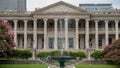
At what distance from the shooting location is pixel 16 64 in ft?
175

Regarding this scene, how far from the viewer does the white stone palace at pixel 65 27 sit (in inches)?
2820

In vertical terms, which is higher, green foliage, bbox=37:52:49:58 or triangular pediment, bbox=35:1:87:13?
triangular pediment, bbox=35:1:87:13

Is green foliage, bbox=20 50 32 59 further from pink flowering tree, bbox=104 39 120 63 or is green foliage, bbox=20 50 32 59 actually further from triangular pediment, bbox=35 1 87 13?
pink flowering tree, bbox=104 39 120 63

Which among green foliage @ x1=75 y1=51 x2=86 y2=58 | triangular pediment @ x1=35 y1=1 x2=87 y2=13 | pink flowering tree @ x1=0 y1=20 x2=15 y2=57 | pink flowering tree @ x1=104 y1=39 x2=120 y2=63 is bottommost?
green foliage @ x1=75 y1=51 x2=86 y2=58

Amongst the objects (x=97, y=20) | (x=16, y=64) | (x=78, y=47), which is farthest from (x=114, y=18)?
(x=16, y=64)

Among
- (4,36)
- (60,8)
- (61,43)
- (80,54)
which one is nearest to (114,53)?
(4,36)

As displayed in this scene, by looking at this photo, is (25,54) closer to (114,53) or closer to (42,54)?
(42,54)

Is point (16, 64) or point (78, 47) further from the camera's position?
point (78, 47)

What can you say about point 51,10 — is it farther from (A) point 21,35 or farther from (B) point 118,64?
(B) point 118,64

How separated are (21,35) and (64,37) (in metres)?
9.58

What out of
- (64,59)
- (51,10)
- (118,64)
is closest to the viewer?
(64,59)

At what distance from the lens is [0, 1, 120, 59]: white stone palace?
7162 cm

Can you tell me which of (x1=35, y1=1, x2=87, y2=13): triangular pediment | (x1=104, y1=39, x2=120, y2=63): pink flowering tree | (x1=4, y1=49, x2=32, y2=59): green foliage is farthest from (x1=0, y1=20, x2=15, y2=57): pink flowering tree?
(x1=35, y1=1, x2=87, y2=13): triangular pediment

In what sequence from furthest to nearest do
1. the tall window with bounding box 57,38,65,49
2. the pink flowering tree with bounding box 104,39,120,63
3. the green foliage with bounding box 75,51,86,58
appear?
the tall window with bounding box 57,38,65,49 → the green foliage with bounding box 75,51,86,58 → the pink flowering tree with bounding box 104,39,120,63
